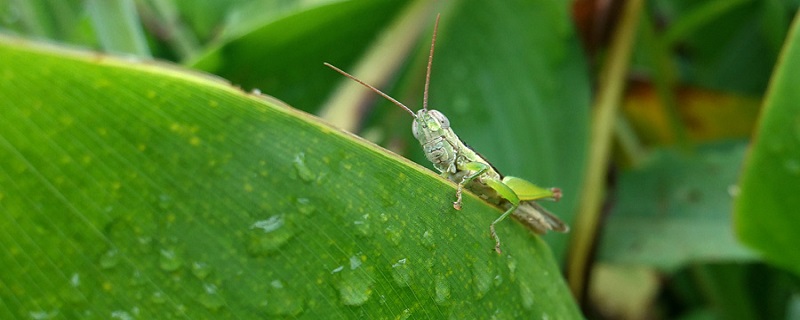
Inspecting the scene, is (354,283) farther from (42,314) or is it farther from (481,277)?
(42,314)

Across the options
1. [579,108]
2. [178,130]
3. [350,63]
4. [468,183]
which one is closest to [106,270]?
[178,130]

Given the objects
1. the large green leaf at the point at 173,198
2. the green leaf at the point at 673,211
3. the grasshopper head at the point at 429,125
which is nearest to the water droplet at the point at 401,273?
the large green leaf at the point at 173,198

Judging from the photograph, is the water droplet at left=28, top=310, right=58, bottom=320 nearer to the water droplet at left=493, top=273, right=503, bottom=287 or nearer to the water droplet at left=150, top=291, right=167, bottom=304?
the water droplet at left=150, top=291, right=167, bottom=304

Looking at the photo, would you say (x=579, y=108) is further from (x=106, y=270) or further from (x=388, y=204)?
(x=106, y=270)

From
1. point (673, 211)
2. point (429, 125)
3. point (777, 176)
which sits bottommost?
point (673, 211)

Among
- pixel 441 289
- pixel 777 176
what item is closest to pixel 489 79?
pixel 777 176

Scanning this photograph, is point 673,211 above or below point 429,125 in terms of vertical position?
below

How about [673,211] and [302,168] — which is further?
[673,211]
